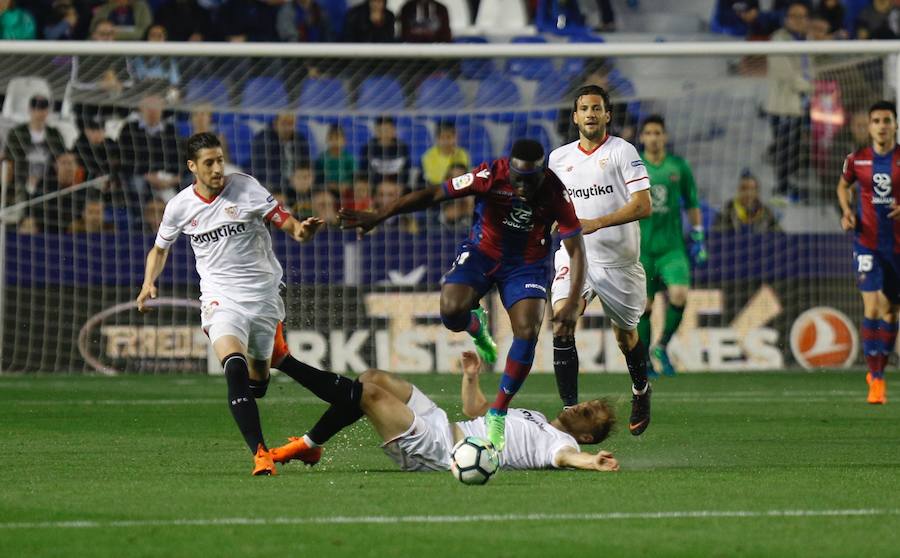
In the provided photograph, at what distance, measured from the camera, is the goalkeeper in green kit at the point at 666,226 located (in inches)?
578

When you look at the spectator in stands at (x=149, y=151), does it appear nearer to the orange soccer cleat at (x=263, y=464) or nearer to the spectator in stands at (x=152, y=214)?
the spectator in stands at (x=152, y=214)

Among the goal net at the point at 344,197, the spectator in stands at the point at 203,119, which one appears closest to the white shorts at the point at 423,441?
the goal net at the point at 344,197

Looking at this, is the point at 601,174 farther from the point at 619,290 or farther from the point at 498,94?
the point at 498,94

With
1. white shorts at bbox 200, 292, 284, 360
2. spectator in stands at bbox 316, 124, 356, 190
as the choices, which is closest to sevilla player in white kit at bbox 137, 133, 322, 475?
white shorts at bbox 200, 292, 284, 360

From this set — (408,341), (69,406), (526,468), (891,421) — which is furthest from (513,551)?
(408,341)

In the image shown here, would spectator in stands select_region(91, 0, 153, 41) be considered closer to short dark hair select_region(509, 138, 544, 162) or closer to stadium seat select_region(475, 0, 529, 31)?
stadium seat select_region(475, 0, 529, 31)

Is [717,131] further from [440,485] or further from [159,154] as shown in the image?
[440,485]

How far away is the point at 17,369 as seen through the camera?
55.2 feet

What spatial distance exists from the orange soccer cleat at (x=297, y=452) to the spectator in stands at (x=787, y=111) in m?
11.2

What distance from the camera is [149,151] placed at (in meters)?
17.5

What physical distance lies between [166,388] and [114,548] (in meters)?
9.31

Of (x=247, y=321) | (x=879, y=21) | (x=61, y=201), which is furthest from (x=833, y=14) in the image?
(x=247, y=321)

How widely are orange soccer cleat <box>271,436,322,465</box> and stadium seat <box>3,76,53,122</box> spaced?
9.82 m

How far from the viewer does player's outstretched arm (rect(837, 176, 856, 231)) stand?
44.2 feet
